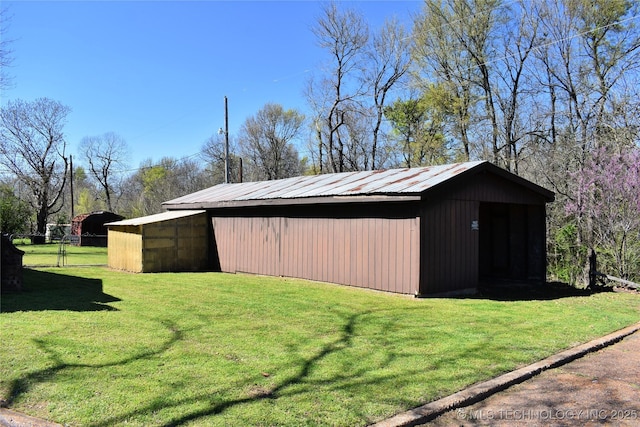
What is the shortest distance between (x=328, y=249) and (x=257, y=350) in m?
6.22

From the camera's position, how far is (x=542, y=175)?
59.1 ft

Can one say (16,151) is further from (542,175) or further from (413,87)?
(542,175)

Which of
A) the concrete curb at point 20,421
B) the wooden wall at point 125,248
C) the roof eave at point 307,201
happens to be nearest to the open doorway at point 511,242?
the roof eave at point 307,201

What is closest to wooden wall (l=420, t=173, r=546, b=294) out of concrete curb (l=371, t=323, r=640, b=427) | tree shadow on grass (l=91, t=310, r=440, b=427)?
concrete curb (l=371, t=323, r=640, b=427)

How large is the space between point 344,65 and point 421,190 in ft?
71.6

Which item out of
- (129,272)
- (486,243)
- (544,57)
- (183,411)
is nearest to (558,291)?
(486,243)

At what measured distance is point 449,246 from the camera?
9.94m

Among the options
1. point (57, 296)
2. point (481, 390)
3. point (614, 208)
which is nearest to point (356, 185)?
point (57, 296)

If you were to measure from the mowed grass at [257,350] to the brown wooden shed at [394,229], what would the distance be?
100cm

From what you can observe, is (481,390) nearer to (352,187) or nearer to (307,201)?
(352,187)

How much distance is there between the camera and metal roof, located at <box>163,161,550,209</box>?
9.66 metres

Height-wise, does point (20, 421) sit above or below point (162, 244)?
below

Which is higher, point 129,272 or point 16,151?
point 16,151

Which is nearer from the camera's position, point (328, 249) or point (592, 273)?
point (328, 249)
